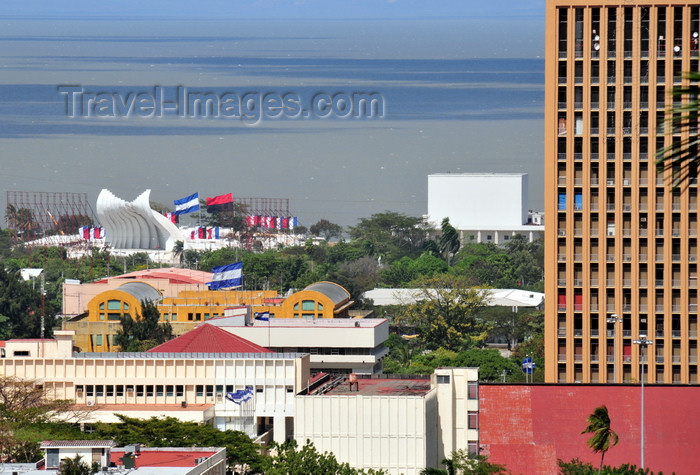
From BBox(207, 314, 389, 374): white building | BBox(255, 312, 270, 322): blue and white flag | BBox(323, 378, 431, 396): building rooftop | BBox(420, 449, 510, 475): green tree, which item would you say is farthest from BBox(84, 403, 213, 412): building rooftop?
BBox(255, 312, 270, 322): blue and white flag

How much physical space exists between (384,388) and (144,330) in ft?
155

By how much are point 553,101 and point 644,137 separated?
5.02m

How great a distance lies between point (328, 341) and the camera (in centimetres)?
11719

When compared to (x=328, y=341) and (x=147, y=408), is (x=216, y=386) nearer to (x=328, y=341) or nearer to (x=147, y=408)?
(x=147, y=408)

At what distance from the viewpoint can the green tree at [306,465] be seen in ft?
214

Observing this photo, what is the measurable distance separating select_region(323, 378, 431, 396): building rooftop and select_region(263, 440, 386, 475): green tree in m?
6.39

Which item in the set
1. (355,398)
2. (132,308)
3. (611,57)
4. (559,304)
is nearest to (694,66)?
(611,57)

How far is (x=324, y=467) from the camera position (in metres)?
65.8

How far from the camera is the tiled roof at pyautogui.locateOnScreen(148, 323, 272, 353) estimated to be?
93062 mm

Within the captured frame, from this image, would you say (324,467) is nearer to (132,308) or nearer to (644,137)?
(644,137)

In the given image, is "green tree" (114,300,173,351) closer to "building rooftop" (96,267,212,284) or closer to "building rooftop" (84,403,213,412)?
"building rooftop" (96,267,212,284)

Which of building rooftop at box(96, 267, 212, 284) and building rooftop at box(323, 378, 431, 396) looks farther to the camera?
building rooftop at box(96, 267, 212, 284)

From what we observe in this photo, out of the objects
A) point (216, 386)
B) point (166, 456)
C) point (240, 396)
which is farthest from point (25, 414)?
point (166, 456)

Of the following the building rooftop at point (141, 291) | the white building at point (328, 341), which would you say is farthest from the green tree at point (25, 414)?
the building rooftop at point (141, 291)
